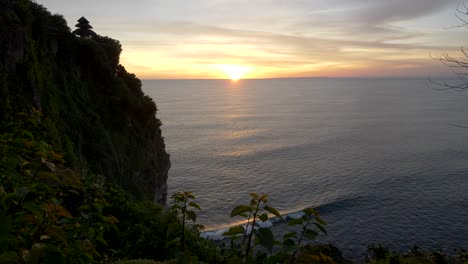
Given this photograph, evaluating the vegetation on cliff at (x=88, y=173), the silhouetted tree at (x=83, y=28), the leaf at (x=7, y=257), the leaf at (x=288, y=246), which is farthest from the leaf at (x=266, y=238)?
the silhouetted tree at (x=83, y=28)

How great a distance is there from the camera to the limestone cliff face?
1858 cm

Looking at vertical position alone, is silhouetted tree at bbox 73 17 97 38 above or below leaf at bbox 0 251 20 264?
above

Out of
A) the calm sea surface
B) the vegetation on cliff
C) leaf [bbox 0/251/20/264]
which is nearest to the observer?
leaf [bbox 0/251/20/264]

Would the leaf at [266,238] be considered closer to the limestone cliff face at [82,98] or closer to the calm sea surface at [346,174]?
the limestone cliff face at [82,98]

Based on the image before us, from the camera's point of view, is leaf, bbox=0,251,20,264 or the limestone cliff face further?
the limestone cliff face

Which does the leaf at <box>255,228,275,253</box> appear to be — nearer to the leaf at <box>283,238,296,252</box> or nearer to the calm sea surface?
the leaf at <box>283,238,296,252</box>

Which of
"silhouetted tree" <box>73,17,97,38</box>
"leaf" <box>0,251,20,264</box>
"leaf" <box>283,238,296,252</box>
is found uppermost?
"silhouetted tree" <box>73,17,97,38</box>

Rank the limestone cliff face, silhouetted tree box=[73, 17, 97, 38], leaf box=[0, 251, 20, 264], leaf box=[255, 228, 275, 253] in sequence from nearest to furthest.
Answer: leaf box=[0, 251, 20, 264] < leaf box=[255, 228, 275, 253] < the limestone cliff face < silhouetted tree box=[73, 17, 97, 38]

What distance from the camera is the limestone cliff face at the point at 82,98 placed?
731 inches

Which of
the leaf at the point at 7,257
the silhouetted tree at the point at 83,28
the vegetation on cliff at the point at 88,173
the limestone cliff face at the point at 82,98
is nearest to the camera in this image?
the leaf at the point at 7,257

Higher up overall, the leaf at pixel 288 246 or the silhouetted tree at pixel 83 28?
the silhouetted tree at pixel 83 28

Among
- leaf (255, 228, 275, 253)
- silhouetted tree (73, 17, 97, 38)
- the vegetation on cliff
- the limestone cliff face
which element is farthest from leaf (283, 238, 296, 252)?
silhouetted tree (73, 17, 97, 38)

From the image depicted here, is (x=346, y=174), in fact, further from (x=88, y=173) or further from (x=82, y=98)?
(x=88, y=173)

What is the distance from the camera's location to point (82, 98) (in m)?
32.8
